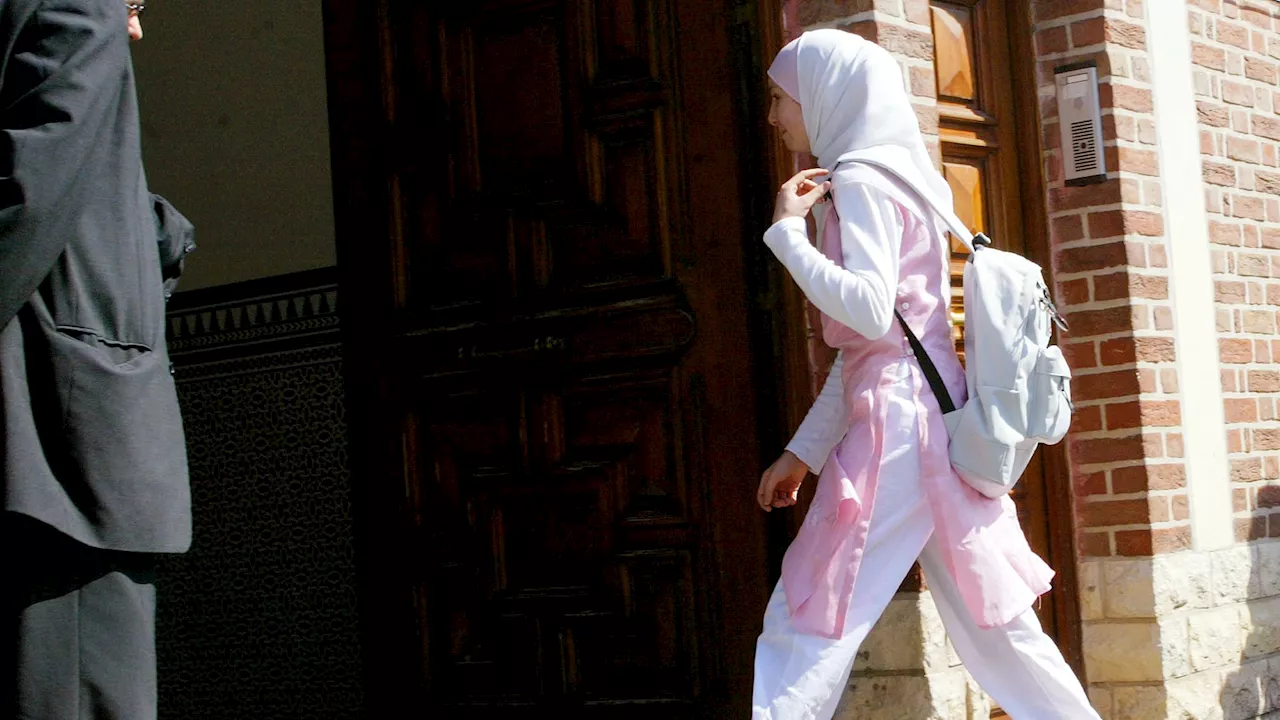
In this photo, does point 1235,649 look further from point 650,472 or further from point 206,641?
point 206,641

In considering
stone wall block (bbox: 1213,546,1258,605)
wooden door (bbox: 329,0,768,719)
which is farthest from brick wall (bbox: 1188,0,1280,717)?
wooden door (bbox: 329,0,768,719)

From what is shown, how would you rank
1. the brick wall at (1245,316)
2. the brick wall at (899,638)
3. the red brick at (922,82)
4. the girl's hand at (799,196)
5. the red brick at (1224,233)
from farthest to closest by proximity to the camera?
the red brick at (1224,233) < the brick wall at (1245,316) < the red brick at (922,82) < the brick wall at (899,638) < the girl's hand at (799,196)

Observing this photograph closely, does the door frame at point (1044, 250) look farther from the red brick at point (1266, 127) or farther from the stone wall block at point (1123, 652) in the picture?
the red brick at point (1266, 127)

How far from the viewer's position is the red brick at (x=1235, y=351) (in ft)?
16.7

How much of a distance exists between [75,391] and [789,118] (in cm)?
174

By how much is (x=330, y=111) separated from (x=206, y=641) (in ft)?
7.60

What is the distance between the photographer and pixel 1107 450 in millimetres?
4758

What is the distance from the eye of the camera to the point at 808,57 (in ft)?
12.0

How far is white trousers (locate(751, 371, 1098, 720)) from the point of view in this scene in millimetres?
3373

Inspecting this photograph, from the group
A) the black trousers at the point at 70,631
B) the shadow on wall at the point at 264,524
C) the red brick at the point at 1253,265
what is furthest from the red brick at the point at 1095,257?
the black trousers at the point at 70,631

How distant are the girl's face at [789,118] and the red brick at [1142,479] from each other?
157cm

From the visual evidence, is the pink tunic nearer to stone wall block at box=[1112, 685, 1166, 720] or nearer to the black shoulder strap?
the black shoulder strap

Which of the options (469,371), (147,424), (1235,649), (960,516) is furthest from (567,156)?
(1235,649)

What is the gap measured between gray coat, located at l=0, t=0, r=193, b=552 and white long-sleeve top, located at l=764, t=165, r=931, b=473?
129 centimetres
